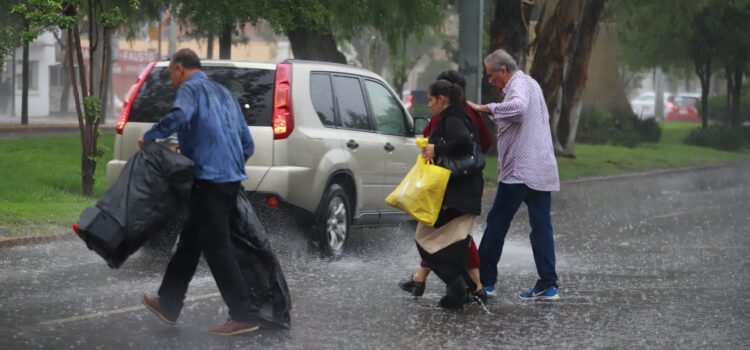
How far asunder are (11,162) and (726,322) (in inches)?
541

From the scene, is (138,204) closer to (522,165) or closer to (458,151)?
(458,151)

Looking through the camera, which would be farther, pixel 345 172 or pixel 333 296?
pixel 345 172

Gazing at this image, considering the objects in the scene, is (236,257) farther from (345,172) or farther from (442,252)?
(345,172)

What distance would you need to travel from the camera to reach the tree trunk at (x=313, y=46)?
2516 centimetres

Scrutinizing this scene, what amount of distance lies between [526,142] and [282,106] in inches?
97.8

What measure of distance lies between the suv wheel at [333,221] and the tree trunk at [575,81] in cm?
1984

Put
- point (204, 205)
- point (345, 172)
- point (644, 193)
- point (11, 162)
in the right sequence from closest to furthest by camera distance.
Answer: point (204, 205)
point (345, 172)
point (11, 162)
point (644, 193)

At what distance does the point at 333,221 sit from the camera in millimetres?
12367

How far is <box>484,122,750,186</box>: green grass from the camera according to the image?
2834cm

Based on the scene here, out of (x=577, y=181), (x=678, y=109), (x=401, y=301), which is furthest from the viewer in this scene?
(x=678, y=109)

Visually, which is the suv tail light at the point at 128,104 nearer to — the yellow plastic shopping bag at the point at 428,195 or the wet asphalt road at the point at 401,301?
the wet asphalt road at the point at 401,301

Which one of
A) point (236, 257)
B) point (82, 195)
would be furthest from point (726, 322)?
point (82, 195)

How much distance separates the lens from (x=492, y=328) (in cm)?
884

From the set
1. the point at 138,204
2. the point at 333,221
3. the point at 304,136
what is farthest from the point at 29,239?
the point at 138,204
